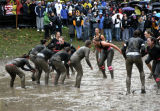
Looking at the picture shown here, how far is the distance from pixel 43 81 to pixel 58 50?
4.27 ft

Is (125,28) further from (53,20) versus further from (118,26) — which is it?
(53,20)

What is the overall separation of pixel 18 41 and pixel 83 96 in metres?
15.1

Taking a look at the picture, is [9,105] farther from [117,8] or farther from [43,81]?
[117,8]

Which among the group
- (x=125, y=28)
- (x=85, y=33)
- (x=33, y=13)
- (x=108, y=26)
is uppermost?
(x=33, y=13)

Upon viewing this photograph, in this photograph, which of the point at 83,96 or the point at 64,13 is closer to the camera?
the point at 83,96

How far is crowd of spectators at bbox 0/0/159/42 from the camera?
29.2 meters

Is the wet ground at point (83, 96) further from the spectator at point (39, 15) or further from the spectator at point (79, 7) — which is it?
the spectator at point (79, 7)

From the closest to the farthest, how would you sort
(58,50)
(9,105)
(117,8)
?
(9,105) < (58,50) < (117,8)

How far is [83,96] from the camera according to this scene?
543 inches

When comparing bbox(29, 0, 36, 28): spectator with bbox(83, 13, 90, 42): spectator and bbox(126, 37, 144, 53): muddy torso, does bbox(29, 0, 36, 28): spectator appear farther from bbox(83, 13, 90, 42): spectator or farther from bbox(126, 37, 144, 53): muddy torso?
bbox(126, 37, 144, 53): muddy torso

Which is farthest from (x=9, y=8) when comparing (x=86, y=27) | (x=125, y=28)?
(x=125, y=28)

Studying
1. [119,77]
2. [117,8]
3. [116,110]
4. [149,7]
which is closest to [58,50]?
[119,77]

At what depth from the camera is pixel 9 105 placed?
1262 cm

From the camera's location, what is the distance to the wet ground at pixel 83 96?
12.1m
